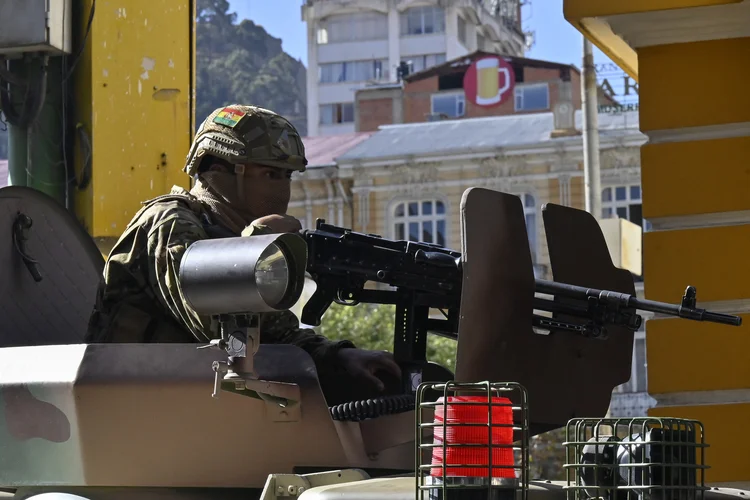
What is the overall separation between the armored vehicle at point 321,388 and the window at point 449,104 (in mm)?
50349

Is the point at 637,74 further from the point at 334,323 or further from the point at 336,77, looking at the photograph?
the point at 336,77

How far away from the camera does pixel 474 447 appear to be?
11.2ft

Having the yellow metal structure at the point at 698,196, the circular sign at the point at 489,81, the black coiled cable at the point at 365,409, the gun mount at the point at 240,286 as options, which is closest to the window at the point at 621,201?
the circular sign at the point at 489,81

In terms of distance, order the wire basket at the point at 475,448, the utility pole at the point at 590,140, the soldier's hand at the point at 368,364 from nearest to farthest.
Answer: the wire basket at the point at 475,448, the soldier's hand at the point at 368,364, the utility pole at the point at 590,140

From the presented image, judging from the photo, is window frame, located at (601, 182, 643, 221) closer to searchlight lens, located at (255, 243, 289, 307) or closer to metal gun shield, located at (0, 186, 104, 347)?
metal gun shield, located at (0, 186, 104, 347)

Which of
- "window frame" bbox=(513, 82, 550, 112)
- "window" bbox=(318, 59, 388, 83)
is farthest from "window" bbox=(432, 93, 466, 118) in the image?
"window" bbox=(318, 59, 388, 83)

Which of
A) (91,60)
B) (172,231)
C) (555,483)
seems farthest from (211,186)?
(91,60)

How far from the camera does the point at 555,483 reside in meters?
3.98

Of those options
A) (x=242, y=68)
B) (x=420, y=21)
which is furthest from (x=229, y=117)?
(x=242, y=68)

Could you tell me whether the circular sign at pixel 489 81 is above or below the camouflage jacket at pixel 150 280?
above

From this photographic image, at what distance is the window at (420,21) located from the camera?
8025 centimetres

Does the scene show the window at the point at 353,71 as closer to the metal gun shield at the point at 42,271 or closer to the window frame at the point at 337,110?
the window frame at the point at 337,110

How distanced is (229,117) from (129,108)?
3.64m

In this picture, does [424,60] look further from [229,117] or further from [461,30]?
[229,117]
